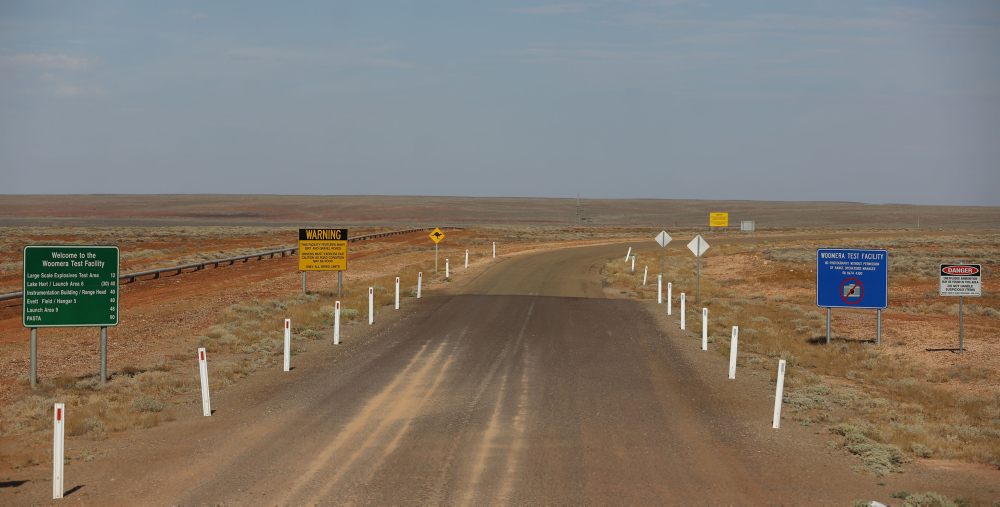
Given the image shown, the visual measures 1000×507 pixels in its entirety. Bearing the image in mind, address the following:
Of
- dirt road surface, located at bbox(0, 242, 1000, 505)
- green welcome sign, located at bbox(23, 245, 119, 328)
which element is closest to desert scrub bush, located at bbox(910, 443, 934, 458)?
dirt road surface, located at bbox(0, 242, 1000, 505)

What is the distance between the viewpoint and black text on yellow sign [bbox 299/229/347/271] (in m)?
33.0

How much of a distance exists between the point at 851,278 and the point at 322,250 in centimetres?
1759

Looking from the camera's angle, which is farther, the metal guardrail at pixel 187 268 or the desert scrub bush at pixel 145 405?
the metal guardrail at pixel 187 268

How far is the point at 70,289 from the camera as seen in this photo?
17.6 meters

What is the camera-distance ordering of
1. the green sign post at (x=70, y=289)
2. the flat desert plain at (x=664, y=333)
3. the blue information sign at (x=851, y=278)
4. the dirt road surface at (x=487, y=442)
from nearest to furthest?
the dirt road surface at (x=487, y=442) → the flat desert plain at (x=664, y=333) → the green sign post at (x=70, y=289) → the blue information sign at (x=851, y=278)

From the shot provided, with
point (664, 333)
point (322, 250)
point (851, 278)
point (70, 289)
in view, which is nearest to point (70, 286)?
point (70, 289)

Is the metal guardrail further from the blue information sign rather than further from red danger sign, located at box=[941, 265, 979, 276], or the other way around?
red danger sign, located at box=[941, 265, 979, 276]

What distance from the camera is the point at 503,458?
11922 millimetres

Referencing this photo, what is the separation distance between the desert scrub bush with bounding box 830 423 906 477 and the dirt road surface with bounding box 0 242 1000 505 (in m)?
0.26

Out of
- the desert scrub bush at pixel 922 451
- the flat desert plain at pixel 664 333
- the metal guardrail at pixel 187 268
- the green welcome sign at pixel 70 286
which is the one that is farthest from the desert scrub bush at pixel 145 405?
the metal guardrail at pixel 187 268

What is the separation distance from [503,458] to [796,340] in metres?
16.4

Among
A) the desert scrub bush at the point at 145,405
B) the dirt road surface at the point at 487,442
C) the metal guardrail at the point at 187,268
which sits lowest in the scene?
the desert scrub bush at the point at 145,405

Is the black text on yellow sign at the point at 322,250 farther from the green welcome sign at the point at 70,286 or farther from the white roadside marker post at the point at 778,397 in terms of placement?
the white roadside marker post at the point at 778,397

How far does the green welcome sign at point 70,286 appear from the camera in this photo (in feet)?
56.2
